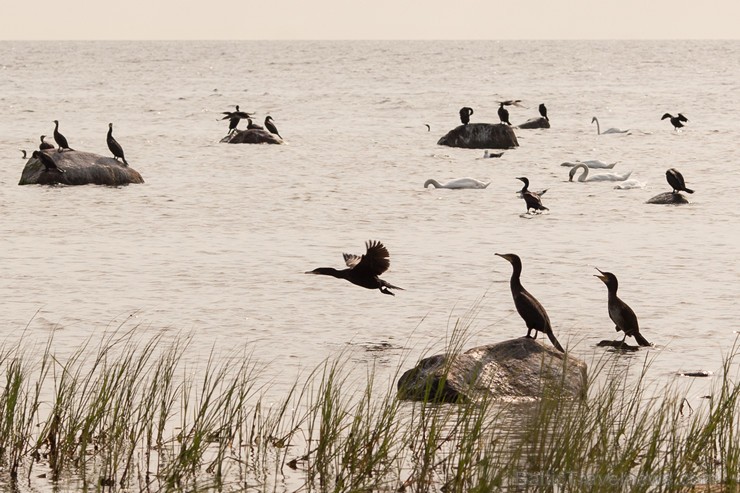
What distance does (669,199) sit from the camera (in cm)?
2452

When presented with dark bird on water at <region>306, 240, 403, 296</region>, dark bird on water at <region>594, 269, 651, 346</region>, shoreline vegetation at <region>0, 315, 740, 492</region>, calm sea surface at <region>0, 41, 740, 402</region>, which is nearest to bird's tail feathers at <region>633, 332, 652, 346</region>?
dark bird on water at <region>594, 269, 651, 346</region>

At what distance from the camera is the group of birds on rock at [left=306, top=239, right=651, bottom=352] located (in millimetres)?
11203

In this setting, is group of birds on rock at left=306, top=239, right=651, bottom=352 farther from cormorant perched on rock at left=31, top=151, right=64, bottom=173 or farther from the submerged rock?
cormorant perched on rock at left=31, top=151, right=64, bottom=173

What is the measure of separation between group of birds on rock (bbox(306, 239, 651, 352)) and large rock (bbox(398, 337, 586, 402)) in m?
0.30

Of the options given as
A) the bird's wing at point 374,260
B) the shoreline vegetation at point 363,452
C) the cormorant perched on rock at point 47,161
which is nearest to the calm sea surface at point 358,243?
the bird's wing at point 374,260

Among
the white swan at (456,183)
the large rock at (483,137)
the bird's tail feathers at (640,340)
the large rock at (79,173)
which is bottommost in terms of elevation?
the bird's tail feathers at (640,340)

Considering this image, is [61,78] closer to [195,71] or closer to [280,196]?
[195,71]

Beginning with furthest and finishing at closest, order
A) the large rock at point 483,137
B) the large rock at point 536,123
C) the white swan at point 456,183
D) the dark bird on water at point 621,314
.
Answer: the large rock at point 536,123 → the large rock at point 483,137 → the white swan at point 456,183 → the dark bird on water at point 621,314

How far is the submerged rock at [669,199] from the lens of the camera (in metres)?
24.5

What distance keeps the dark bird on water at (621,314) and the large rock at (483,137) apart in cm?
2731

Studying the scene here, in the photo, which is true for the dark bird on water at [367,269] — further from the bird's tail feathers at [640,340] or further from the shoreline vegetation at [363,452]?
the shoreline vegetation at [363,452]

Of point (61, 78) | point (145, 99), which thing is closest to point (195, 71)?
point (61, 78)

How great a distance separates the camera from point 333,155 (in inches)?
1420

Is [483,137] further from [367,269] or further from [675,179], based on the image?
[367,269]
